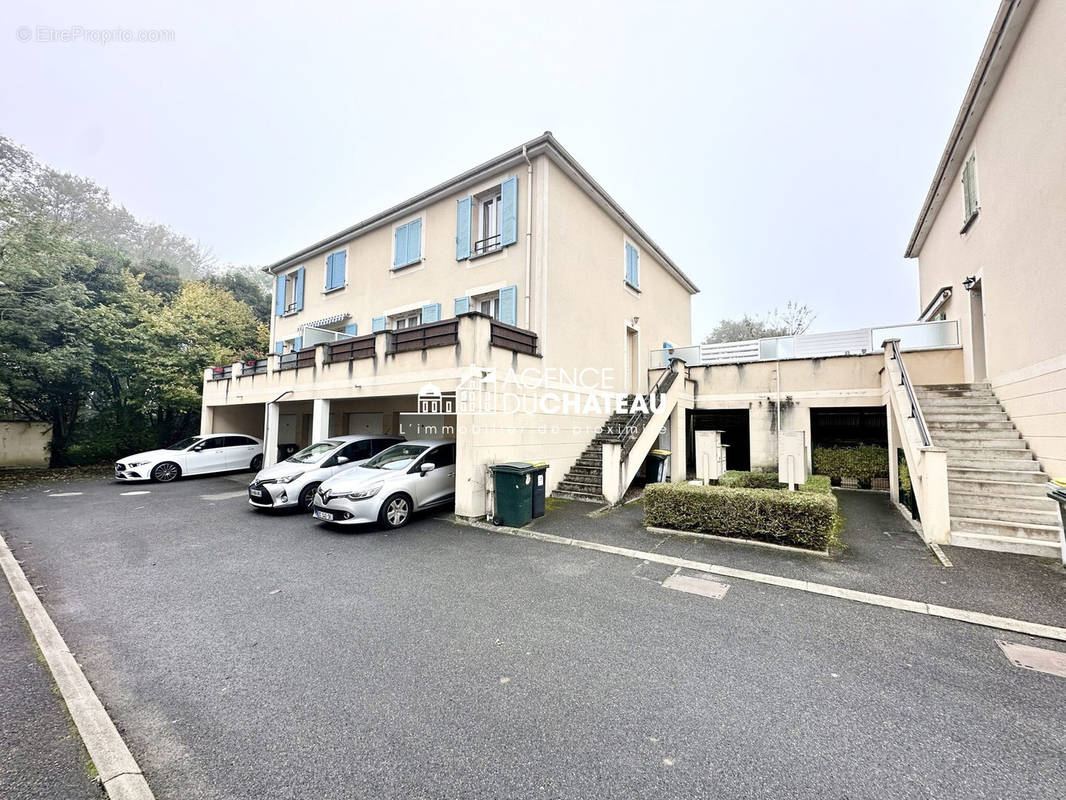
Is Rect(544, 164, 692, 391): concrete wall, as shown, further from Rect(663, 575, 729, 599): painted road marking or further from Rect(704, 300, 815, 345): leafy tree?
Rect(704, 300, 815, 345): leafy tree

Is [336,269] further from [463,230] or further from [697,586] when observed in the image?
[697,586]

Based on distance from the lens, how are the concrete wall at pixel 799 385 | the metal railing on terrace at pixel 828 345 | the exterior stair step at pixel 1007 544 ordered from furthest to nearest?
the metal railing on terrace at pixel 828 345 < the concrete wall at pixel 799 385 < the exterior stair step at pixel 1007 544

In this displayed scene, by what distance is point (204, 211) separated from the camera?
43250 millimetres

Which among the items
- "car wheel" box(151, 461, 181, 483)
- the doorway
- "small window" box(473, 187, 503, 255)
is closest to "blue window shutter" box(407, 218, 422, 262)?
"small window" box(473, 187, 503, 255)

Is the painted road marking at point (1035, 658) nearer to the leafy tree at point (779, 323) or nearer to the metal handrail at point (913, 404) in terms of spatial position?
the metal handrail at point (913, 404)

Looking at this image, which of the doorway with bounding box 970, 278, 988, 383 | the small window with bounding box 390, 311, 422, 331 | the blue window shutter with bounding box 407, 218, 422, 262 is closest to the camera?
the doorway with bounding box 970, 278, 988, 383

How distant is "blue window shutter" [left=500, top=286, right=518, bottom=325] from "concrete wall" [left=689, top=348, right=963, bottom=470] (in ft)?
21.4

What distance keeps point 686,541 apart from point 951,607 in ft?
8.98

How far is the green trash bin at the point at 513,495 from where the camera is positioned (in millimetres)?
7086

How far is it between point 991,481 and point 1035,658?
14.5ft

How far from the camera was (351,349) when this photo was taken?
9.93 metres

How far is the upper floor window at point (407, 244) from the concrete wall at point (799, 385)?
9.21 m

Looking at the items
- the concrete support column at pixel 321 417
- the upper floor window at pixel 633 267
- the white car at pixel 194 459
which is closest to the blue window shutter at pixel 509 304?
the upper floor window at pixel 633 267

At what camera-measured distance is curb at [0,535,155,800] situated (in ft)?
6.30
